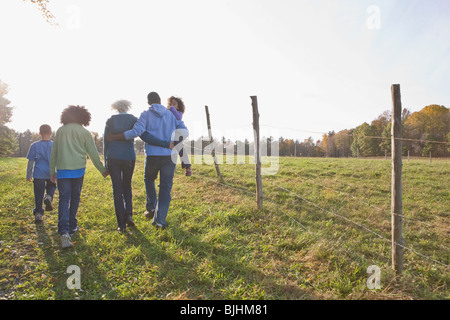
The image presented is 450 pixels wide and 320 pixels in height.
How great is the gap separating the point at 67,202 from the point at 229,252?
8.91ft

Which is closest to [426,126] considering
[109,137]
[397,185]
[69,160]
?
[397,185]

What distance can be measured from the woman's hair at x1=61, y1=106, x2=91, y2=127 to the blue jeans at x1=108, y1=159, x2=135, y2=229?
837mm

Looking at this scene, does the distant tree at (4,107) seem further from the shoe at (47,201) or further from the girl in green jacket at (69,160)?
the girl in green jacket at (69,160)

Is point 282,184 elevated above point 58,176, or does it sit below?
below

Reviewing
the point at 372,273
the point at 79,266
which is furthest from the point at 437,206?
the point at 79,266

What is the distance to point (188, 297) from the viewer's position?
8.73 ft

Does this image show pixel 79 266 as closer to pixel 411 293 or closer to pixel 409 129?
pixel 411 293

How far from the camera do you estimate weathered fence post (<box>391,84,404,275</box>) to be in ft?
10.7

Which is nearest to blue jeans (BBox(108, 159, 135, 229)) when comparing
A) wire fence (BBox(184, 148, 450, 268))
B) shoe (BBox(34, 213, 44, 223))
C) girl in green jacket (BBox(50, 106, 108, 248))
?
girl in green jacket (BBox(50, 106, 108, 248))

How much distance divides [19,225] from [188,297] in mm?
4305

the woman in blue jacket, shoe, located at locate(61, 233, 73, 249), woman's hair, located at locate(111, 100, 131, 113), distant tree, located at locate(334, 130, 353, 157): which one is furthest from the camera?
distant tree, located at locate(334, 130, 353, 157)

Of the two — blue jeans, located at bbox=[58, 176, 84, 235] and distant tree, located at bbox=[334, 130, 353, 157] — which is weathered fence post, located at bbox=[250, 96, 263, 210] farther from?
distant tree, located at bbox=[334, 130, 353, 157]

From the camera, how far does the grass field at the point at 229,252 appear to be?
284cm
